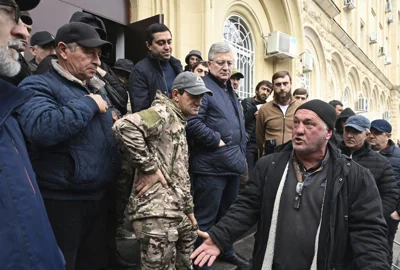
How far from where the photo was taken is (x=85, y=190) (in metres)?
1.91

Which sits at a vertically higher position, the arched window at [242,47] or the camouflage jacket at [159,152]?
the arched window at [242,47]

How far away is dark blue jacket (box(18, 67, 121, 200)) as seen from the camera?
1744 millimetres

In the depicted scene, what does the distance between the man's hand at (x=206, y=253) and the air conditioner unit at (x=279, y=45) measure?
289 inches

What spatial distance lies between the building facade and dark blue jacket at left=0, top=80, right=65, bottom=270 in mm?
4207

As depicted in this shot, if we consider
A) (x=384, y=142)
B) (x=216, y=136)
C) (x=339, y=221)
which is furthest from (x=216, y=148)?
(x=384, y=142)

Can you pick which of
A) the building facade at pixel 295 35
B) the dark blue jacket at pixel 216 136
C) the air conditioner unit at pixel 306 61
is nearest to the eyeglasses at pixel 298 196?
the dark blue jacket at pixel 216 136

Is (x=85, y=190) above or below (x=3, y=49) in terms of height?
below

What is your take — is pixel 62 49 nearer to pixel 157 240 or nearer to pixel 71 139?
pixel 71 139

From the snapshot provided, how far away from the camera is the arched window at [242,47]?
7605 mm

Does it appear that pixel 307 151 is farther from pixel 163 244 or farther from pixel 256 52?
pixel 256 52

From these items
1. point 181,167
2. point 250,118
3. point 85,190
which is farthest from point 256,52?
point 85,190

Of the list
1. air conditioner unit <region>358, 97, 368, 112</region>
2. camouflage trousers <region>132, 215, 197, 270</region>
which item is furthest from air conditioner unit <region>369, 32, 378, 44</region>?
camouflage trousers <region>132, 215, 197, 270</region>

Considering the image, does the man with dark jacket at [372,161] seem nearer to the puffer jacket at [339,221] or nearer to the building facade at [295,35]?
the puffer jacket at [339,221]

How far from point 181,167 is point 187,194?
229 millimetres
